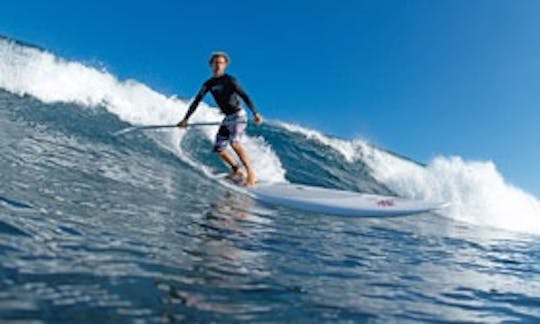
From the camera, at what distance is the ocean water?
3.38 meters

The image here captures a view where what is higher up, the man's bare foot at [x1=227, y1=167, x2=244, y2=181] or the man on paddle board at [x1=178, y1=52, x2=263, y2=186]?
the man on paddle board at [x1=178, y1=52, x2=263, y2=186]

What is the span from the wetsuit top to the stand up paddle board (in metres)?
1.51

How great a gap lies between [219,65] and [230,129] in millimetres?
1201

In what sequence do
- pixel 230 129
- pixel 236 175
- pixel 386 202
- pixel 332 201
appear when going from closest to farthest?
1. pixel 386 202
2. pixel 332 201
3. pixel 230 129
4. pixel 236 175

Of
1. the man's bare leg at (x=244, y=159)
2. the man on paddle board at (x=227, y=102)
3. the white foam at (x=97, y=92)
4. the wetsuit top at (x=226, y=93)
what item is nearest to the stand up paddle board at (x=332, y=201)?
the man's bare leg at (x=244, y=159)

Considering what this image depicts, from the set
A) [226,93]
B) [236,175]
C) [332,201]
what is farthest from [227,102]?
[332,201]

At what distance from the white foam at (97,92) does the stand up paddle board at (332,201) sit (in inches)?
237

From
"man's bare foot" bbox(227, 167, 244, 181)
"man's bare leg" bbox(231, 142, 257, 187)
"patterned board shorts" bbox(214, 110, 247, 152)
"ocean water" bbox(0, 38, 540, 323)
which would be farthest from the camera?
"man's bare foot" bbox(227, 167, 244, 181)

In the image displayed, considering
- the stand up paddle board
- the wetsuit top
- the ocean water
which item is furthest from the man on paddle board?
the ocean water

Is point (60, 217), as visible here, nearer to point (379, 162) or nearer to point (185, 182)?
point (185, 182)

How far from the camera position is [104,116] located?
18688mm

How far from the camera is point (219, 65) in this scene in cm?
995

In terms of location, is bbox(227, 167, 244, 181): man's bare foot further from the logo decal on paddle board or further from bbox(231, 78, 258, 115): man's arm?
the logo decal on paddle board

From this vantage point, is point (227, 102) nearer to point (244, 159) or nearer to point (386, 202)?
point (244, 159)
